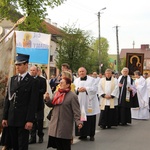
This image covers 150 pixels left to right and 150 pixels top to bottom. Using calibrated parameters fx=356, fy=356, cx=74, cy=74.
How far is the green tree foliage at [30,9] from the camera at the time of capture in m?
20.4

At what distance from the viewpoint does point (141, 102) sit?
47.4ft

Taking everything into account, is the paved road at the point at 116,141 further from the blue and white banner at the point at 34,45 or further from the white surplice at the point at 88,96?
the blue and white banner at the point at 34,45

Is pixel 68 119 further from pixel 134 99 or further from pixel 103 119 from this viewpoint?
pixel 134 99

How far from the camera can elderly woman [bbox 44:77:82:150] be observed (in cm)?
576

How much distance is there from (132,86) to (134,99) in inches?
21.3

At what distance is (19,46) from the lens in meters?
9.74

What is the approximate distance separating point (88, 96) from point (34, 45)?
227 cm

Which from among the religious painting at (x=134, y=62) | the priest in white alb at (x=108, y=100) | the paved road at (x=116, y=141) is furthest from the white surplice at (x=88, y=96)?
the religious painting at (x=134, y=62)

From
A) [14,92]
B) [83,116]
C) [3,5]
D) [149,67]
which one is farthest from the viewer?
[149,67]

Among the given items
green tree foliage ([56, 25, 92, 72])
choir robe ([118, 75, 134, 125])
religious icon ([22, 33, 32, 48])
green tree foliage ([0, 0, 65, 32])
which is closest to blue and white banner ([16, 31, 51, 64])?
religious icon ([22, 33, 32, 48])

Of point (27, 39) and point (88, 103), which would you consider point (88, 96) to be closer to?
point (88, 103)

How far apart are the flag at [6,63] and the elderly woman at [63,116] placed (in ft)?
3.47

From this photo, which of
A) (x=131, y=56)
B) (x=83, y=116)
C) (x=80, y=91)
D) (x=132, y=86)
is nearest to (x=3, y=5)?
(x=131, y=56)

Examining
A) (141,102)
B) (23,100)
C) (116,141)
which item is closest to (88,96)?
(116,141)
